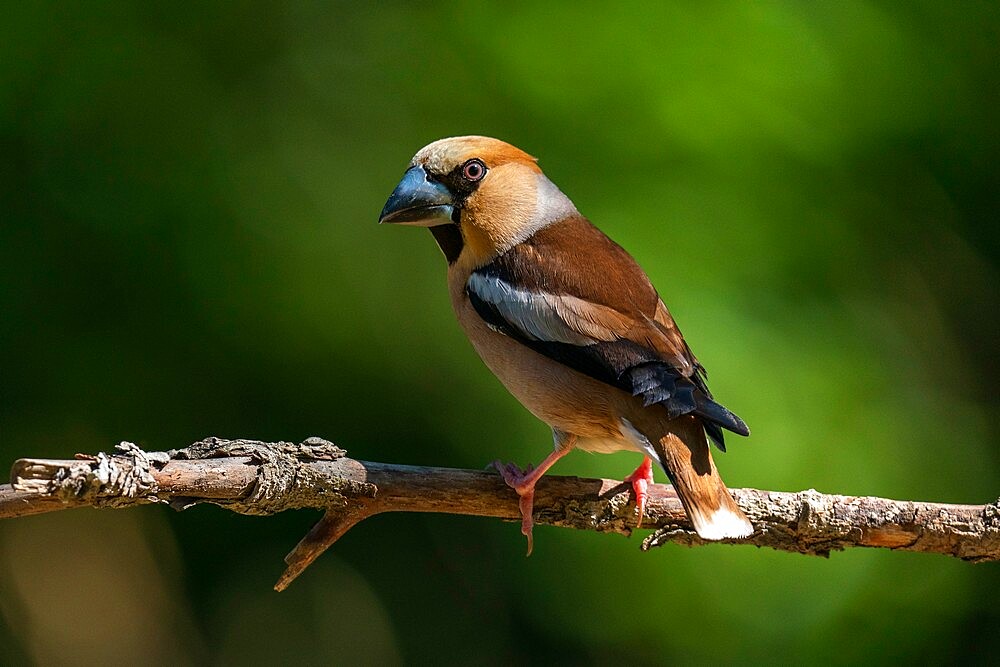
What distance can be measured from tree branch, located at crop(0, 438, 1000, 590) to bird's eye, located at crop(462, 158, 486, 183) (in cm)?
116

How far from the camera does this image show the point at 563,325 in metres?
3.69

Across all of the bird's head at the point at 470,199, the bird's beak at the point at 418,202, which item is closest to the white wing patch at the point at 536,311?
the bird's head at the point at 470,199

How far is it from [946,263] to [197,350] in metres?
3.46

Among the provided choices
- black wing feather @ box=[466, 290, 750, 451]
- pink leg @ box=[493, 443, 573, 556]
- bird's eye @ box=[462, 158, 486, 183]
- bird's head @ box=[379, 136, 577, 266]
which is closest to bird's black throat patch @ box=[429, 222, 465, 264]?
bird's head @ box=[379, 136, 577, 266]

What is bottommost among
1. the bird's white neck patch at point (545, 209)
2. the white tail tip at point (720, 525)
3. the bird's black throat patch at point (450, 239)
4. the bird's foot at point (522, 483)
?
the white tail tip at point (720, 525)

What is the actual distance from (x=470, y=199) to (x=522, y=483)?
45.0 inches

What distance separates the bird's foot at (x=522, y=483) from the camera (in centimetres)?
348

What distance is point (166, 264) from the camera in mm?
4789

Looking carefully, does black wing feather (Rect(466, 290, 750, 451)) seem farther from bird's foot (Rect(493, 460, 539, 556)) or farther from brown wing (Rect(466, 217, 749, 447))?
bird's foot (Rect(493, 460, 539, 556))

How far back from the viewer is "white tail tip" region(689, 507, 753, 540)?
322 centimetres

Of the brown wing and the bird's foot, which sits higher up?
the brown wing

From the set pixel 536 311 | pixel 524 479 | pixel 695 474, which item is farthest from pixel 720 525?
pixel 536 311

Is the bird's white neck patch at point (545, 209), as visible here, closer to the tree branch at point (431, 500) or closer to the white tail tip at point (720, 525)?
the tree branch at point (431, 500)

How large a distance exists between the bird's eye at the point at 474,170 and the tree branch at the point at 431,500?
3.79 feet
